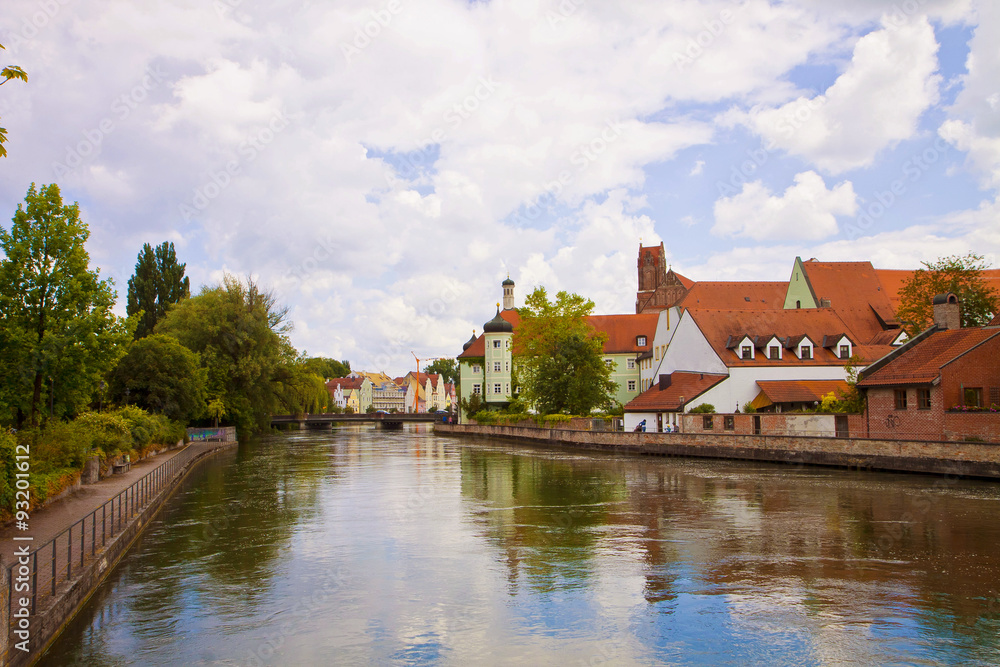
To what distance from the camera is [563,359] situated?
62.0 metres

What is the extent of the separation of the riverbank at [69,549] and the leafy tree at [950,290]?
42082mm

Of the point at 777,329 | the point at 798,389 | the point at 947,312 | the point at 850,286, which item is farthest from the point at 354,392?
the point at 947,312

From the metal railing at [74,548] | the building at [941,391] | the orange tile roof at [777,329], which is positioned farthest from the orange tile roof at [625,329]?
the metal railing at [74,548]

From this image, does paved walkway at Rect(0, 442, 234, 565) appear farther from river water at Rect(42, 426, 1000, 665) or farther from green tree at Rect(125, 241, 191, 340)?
green tree at Rect(125, 241, 191, 340)

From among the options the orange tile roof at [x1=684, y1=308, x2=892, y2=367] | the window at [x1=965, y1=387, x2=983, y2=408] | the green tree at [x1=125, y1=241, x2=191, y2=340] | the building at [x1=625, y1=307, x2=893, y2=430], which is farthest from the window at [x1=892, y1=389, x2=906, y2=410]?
the green tree at [x1=125, y1=241, x2=191, y2=340]

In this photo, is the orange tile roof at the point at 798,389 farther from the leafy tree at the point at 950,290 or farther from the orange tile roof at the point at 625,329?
the orange tile roof at the point at 625,329

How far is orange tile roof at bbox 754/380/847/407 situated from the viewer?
154 ft

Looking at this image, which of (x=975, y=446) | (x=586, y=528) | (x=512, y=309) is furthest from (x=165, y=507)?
(x=512, y=309)

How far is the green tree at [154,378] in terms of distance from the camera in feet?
155

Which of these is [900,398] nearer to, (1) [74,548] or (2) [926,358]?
(2) [926,358]

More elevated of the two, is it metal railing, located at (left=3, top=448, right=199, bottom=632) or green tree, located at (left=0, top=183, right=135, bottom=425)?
green tree, located at (left=0, top=183, right=135, bottom=425)

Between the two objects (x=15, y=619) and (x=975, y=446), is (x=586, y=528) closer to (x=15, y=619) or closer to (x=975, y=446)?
Result: (x=15, y=619)

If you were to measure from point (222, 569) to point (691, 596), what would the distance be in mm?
8304

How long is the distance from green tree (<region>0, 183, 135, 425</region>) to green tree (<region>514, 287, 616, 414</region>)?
39.3 metres
